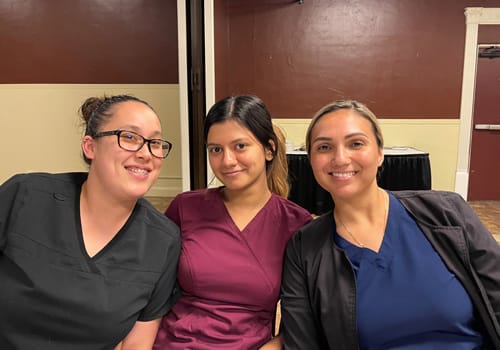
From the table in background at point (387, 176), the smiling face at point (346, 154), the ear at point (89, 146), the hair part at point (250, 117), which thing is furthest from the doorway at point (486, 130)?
the ear at point (89, 146)

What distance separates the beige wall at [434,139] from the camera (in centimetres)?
475

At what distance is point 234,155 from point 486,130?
4.60 metres

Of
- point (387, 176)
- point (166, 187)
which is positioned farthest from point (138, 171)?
point (166, 187)

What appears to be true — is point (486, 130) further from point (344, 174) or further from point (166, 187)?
point (344, 174)

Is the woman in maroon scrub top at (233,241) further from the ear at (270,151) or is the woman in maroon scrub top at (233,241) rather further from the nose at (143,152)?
the nose at (143,152)

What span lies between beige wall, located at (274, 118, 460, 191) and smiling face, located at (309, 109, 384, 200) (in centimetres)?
371

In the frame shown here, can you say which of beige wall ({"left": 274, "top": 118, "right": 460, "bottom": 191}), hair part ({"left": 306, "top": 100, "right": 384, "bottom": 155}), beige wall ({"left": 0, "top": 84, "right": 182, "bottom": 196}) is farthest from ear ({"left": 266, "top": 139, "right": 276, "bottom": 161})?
beige wall ({"left": 0, "top": 84, "right": 182, "bottom": 196})

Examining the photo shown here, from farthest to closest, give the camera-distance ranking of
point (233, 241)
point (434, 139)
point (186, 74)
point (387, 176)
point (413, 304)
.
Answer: point (434, 139), point (387, 176), point (186, 74), point (233, 241), point (413, 304)

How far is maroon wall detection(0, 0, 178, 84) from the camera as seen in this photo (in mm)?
4707

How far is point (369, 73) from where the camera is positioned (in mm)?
4711

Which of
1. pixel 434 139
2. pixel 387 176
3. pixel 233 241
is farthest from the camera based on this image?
pixel 434 139

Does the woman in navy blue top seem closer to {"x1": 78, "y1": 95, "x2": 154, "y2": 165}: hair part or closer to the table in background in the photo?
{"x1": 78, "y1": 95, "x2": 154, "y2": 165}: hair part

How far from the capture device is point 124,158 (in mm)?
1058

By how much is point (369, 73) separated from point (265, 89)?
4.14ft
